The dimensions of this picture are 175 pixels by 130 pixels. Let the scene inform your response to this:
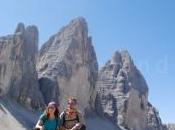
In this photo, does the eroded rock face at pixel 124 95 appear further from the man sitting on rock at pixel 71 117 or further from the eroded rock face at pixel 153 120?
the man sitting on rock at pixel 71 117

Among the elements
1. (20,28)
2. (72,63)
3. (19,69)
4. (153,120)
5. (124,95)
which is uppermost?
(20,28)

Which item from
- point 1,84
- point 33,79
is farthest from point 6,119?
point 33,79

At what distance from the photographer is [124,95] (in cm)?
10850

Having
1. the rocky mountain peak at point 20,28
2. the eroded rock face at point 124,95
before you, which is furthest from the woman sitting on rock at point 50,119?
the eroded rock face at point 124,95

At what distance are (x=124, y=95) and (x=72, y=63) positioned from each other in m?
23.3

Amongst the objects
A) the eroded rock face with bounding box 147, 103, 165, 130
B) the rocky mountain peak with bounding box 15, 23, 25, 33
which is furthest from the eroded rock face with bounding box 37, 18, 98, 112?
the eroded rock face with bounding box 147, 103, 165, 130

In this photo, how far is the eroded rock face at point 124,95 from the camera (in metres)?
103

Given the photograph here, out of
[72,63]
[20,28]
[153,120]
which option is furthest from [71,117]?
[153,120]

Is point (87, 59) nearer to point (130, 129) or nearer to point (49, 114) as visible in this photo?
point (130, 129)

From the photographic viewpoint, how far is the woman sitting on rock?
33.2 feet

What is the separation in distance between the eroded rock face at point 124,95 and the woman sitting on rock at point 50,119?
85.8 m

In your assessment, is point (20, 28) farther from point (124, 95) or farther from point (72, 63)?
point (124, 95)

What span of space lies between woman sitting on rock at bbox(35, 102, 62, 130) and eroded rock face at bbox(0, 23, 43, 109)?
56.7m

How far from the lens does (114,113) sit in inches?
3979
